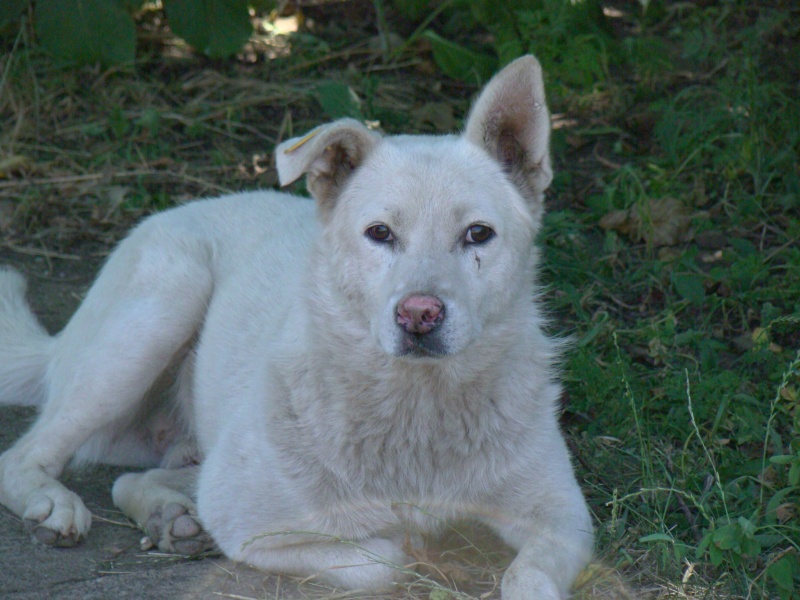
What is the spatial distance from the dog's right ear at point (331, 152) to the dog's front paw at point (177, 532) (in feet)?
3.52

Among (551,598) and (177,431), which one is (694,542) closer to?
(551,598)

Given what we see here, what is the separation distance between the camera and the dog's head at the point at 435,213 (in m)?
2.72

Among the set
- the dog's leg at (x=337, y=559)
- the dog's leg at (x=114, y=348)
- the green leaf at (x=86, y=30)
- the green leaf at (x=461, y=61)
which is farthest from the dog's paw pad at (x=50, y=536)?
the green leaf at (x=461, y=61)

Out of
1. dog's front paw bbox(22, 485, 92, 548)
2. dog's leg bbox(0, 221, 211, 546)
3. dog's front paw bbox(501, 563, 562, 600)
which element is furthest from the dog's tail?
dog's front paw bbox(501, 563, 562, 600)

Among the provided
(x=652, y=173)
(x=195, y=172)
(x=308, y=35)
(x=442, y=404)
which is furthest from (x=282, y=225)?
(x=308, y=35)

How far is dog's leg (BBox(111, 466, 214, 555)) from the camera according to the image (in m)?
3.15

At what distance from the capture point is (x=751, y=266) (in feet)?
14.2

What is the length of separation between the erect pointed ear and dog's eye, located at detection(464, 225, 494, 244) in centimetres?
31

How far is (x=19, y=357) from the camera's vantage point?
404cm

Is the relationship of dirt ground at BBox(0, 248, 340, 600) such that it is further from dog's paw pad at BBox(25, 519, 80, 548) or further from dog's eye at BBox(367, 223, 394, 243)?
dog's eye at BBox(367, 223, 394, 243)

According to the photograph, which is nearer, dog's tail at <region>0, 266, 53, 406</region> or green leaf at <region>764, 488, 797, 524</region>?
green leaf at <region>764, 488, 797, 524</region>

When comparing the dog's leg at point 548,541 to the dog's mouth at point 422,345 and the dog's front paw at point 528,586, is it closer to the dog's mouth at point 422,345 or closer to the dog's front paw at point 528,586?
the dog's front paw at point 528,586

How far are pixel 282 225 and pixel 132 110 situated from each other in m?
2.44

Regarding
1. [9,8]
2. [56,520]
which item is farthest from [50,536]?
[9,8]
